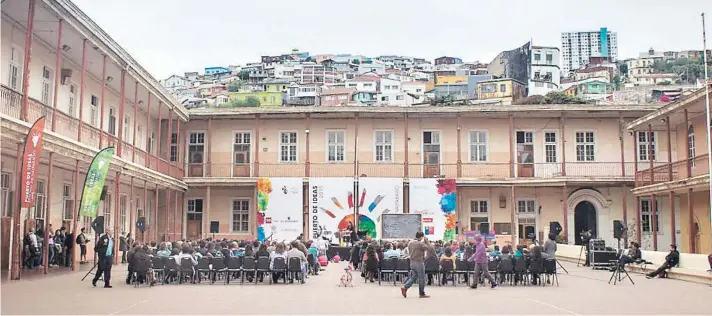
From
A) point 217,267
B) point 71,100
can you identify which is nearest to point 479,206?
point 71,100

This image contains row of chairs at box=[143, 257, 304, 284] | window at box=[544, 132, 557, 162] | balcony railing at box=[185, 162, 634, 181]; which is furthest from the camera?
window at box=[544, 132, 557, 162]

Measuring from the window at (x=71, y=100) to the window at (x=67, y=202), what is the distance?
2.48 metres

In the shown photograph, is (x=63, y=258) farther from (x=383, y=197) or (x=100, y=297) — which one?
(x=383, y=197)

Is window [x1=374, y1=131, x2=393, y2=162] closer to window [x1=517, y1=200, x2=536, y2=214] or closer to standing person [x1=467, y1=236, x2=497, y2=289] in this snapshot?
window [x1=517, y1=200, x2=536, y2=214]

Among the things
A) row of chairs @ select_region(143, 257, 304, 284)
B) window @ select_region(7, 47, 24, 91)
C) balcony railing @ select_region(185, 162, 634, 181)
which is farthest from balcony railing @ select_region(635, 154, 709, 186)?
window @ select_region(7, 47, 24, 91)

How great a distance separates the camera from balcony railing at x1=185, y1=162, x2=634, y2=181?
31.3 meters

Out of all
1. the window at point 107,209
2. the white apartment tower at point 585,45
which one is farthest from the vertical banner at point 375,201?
the white apartment tower at point 585,45

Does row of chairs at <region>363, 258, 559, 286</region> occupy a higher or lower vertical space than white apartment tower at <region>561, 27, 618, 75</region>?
lower

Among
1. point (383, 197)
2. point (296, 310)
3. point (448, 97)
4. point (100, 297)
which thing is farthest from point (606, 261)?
point (448, 97)

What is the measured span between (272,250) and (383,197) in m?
12.6

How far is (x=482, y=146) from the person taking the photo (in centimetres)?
3209

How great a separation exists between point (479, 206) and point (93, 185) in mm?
18990

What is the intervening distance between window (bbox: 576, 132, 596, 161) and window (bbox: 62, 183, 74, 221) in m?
21.2

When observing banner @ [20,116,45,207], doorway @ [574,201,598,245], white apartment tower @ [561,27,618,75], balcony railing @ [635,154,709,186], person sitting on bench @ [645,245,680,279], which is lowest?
person sitting on bench @ [645,245,680,279]
